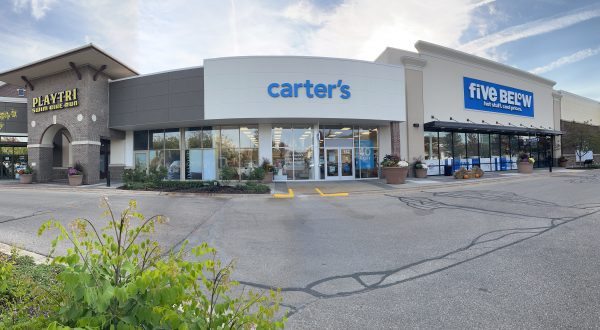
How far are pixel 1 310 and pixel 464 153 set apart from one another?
2955 cm

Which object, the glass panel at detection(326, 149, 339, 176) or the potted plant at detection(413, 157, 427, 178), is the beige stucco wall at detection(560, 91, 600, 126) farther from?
the glass panel at detection(326, 149, 339, 176)

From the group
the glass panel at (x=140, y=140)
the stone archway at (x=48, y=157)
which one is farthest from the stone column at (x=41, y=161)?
the glass panel at (x=140, y=140)

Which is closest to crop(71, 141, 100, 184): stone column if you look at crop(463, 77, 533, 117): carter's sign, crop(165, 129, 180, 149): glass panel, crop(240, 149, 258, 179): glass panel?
crop(165, 129, 180, 149): glass panel

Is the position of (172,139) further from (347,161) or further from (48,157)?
(347,161)

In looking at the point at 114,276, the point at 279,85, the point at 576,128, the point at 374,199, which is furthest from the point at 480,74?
the point at 114,276

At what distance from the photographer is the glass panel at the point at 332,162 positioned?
69.9ft

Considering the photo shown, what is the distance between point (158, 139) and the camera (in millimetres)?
22641

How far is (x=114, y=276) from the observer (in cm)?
187

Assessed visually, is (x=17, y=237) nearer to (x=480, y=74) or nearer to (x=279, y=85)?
(x=279, y=85)

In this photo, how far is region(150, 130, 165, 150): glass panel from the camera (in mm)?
22516

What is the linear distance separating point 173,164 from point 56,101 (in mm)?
9514

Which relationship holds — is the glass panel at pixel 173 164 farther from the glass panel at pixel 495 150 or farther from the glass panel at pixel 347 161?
→ the glass panel at pixel 495 150

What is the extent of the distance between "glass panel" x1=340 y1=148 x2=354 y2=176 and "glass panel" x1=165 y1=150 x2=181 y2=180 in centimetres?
1269

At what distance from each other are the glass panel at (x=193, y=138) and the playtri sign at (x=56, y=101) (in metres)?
7.71
